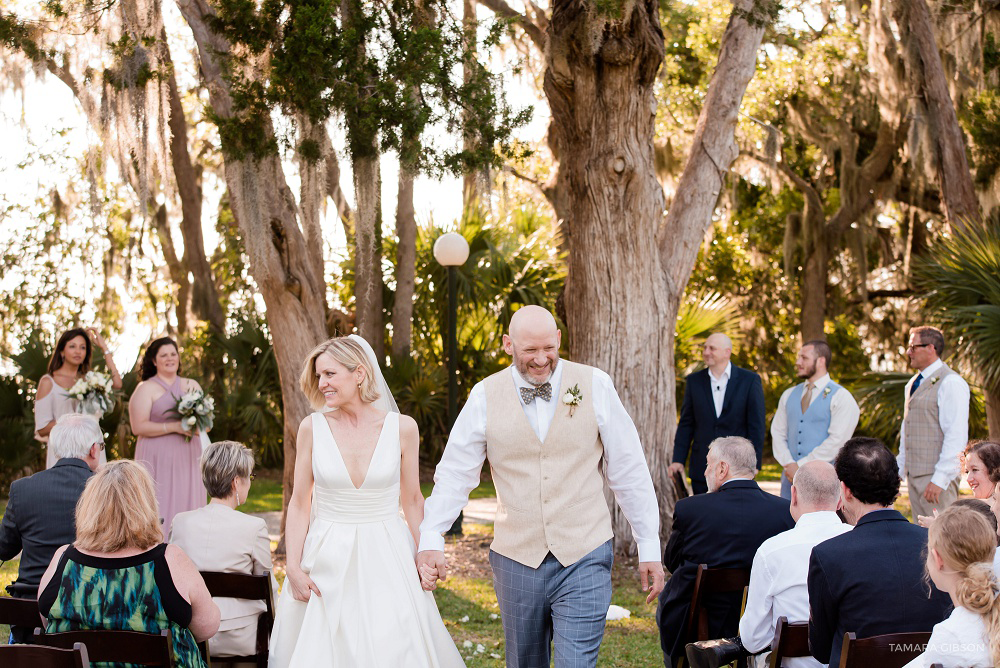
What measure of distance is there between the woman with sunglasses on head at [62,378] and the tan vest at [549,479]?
489 centimetres

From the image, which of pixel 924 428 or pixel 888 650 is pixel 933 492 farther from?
pixel 888 650

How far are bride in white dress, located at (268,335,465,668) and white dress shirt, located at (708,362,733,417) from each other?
3.38m

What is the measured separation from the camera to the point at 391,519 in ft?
14.4

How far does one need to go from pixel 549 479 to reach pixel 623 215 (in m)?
4.41

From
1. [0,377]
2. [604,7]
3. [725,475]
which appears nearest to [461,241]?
[604,7]

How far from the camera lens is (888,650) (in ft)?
9.95

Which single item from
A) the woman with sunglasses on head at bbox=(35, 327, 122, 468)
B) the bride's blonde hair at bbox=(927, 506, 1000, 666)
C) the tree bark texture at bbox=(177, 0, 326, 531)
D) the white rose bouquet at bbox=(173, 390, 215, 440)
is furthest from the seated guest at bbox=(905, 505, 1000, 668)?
the woman with sunglasses on head at bbox=(35, 327, 122, 468)

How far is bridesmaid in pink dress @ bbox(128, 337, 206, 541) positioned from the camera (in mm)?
7219

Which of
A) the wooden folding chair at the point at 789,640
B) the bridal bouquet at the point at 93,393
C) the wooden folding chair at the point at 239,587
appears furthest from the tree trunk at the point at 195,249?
the wooden folding chair at the point at 789,640

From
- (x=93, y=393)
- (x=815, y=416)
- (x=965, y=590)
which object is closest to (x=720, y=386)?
(x=815, y=416)

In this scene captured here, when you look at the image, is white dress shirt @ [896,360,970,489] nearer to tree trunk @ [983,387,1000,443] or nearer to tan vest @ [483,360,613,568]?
tan vest @ [483,360,613,568]

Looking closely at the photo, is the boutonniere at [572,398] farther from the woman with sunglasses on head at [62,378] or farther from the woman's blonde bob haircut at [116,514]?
the woman with sunglasses on head at [62,378]

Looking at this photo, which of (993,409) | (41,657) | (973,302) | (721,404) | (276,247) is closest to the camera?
(41,657)

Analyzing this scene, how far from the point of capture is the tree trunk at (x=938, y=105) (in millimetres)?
12852
